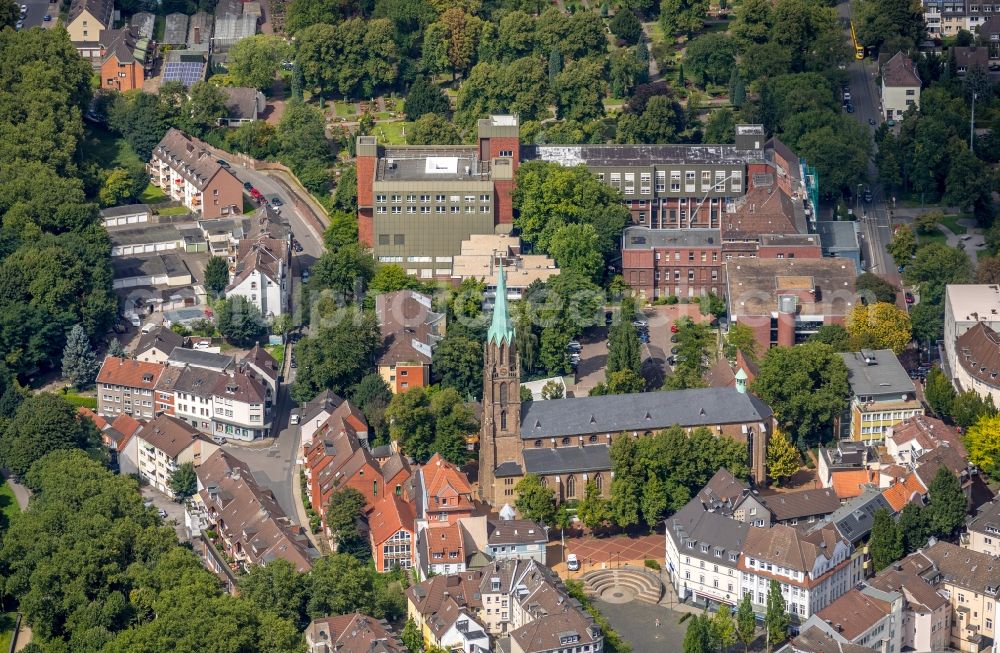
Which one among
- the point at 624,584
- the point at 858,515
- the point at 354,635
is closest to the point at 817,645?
the point at 858,515

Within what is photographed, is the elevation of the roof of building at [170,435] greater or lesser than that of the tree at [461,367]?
lesser

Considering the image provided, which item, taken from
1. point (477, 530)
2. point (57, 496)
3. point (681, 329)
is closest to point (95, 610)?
point (57, 496)

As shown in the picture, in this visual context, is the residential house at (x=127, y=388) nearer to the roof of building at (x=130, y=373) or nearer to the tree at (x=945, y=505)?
the roof of building at (x=130, y=373)

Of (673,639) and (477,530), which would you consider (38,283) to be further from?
(673,639)

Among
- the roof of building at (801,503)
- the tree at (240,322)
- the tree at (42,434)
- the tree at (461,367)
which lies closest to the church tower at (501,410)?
the tree at (461,367)

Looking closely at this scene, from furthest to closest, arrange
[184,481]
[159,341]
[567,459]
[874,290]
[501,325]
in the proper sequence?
[159,341], [874,290], [184,481], [567,459], [501,325]

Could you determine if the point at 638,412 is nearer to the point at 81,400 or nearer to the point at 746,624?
the point at 746,624

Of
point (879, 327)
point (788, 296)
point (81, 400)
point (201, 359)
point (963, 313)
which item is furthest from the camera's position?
point (81, 400)
